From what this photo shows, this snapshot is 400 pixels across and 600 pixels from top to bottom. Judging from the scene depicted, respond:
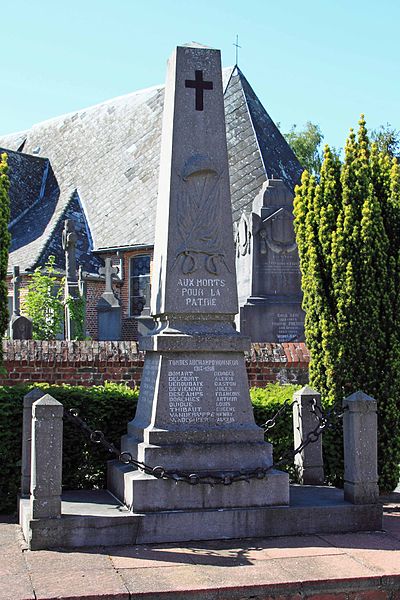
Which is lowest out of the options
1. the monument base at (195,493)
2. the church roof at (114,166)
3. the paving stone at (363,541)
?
the paving stone at (363,541)

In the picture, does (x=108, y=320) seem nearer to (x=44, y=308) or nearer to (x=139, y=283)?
(x=44, y=308)

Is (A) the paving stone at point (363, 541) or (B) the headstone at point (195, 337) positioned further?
(B) the headstone at point (195, 337)

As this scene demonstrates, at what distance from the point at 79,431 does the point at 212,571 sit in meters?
2.63

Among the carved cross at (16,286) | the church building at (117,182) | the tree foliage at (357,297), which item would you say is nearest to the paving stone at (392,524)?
the tree foliage at (357,297)

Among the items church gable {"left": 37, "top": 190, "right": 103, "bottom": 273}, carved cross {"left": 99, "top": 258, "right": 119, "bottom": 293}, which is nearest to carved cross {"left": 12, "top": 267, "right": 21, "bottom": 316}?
church gable {"left": 37, "top": 190, "right": 103, "bottom": 273}

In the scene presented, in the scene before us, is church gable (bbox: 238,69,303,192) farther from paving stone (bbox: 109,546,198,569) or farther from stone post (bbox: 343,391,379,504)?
paving stone (bbox: 109,546,198,569)

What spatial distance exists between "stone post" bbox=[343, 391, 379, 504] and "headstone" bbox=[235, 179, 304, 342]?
7305 mm

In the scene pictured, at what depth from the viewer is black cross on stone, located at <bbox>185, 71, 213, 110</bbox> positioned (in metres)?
7.03

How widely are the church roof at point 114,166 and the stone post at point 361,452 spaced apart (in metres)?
17.8

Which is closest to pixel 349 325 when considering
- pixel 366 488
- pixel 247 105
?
pixel 366 488

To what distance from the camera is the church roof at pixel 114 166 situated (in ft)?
86.0

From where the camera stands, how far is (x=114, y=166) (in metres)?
30.0

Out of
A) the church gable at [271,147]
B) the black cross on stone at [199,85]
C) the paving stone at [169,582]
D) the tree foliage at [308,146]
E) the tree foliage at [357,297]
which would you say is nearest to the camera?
the paving stone at [169,582]

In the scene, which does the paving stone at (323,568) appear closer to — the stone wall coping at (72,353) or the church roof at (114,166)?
the stone wall coping at (72,353)
